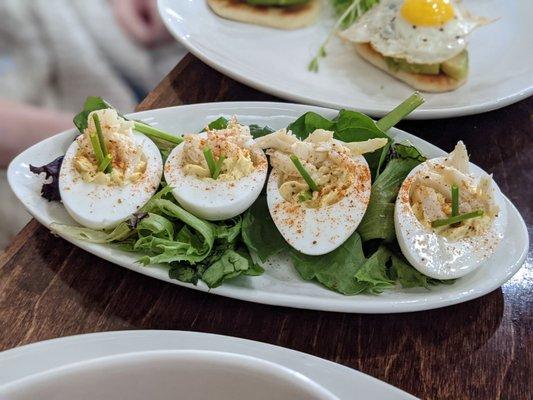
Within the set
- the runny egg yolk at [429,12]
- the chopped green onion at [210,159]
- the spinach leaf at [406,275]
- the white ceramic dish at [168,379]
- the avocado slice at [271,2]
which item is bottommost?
the spinach leaf at [406,275]

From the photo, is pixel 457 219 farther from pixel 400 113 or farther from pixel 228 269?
pixel 228 269

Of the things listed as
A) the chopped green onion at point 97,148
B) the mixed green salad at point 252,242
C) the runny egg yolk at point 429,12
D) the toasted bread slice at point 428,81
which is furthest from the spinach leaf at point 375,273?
the runny egg yolk at point 429,12

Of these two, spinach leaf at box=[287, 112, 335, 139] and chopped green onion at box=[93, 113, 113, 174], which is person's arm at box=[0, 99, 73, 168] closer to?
chopped green onion at box=[93, 113, 113, 174]

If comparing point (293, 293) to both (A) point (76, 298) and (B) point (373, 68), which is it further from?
(B) point (373, 68)

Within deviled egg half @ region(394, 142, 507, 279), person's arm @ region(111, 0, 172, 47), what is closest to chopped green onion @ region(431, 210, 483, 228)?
deviled egg half @ region(394, 142, 507, 279)

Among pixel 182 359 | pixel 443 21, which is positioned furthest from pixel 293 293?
pixel 443 21

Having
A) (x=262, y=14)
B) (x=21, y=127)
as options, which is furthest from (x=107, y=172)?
(x=262, y=14)

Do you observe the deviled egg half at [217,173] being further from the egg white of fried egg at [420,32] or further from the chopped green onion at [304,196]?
the egg white of fried egg at [420,32]
